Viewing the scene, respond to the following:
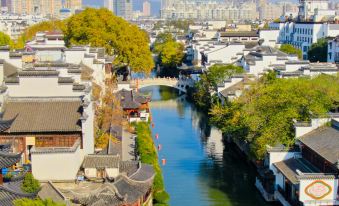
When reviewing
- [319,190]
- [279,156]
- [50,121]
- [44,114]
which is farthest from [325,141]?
[44,114]

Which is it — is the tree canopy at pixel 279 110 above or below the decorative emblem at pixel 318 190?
above

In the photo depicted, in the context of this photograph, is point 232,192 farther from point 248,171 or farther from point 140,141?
point 140,141

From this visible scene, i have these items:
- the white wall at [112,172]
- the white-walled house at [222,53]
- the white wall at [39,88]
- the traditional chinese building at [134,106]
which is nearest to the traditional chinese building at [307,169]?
the white wall at [112,172]

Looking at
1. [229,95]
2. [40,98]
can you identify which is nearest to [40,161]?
[40,98]

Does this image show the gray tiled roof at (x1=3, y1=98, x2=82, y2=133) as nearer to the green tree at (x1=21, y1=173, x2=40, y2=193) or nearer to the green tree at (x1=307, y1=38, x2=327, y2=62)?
the green tree at (x1=21, y1=173, x2=40, y2=193)

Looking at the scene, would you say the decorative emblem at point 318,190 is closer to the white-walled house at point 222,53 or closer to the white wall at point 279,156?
the white wall at point 279,156
